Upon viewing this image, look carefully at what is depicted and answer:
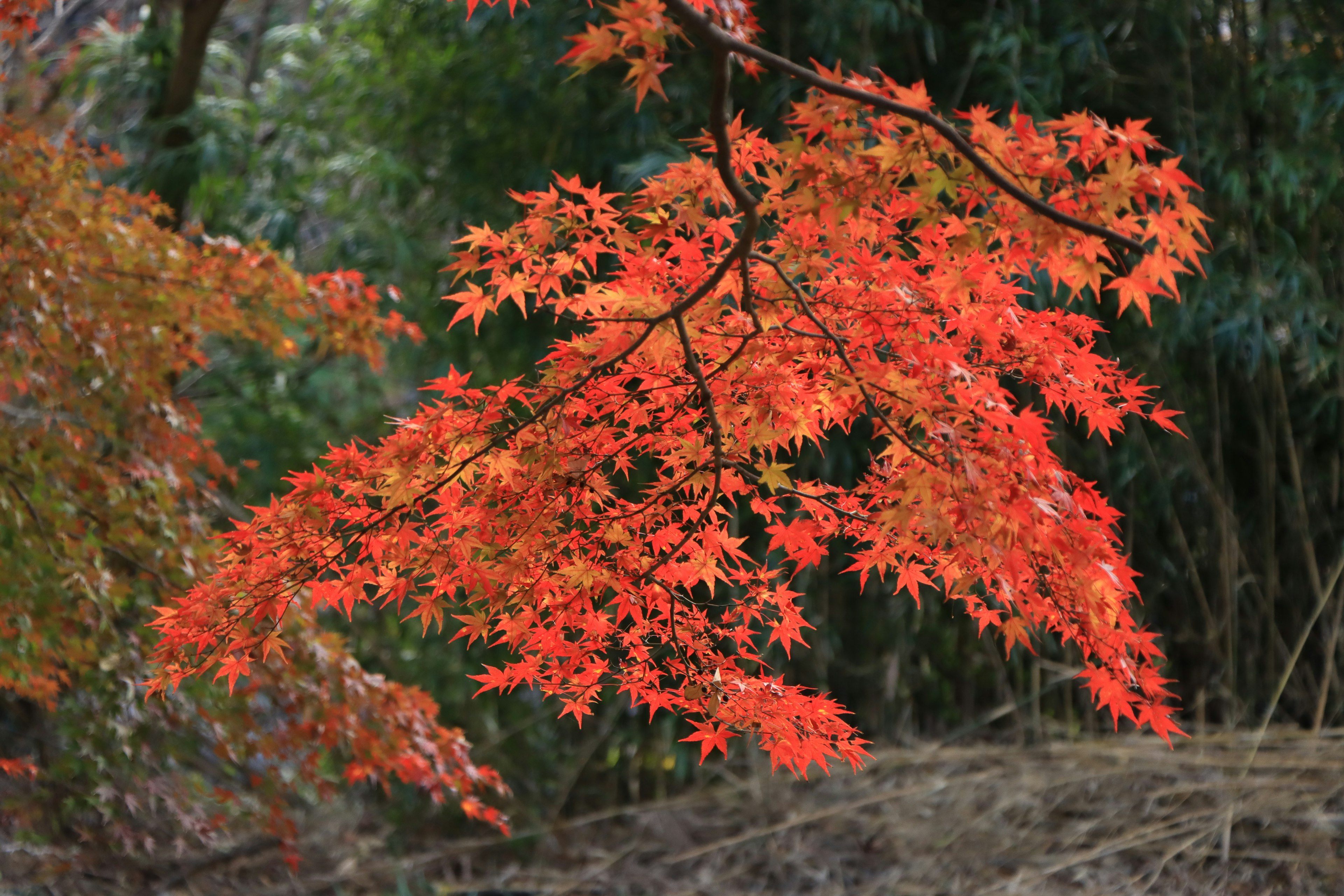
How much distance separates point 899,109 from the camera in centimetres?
117

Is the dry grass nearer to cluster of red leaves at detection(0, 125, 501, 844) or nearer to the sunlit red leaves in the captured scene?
cluster of red leaves at detection(0, 125, 501, 844)

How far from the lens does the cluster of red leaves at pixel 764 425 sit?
1256 mm

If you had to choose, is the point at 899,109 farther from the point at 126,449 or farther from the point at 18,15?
the point at 126,449

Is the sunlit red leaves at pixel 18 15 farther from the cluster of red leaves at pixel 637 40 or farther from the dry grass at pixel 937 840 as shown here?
the dry grass at pixel 937 840

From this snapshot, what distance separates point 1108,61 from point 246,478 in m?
3.52

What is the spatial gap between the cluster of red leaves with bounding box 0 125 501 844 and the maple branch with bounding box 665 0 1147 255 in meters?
1.55

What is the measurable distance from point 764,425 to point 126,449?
162 cm

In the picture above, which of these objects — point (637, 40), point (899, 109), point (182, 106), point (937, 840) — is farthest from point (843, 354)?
point (182, 106)

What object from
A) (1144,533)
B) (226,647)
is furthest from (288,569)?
(1144,533)

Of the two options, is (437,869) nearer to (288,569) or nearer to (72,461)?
(72,461)

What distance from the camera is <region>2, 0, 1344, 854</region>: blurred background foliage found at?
3.18 m

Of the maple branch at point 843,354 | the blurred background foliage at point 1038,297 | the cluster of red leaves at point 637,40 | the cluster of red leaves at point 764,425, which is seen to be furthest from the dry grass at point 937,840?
the cluster of red leaves at point 637,40

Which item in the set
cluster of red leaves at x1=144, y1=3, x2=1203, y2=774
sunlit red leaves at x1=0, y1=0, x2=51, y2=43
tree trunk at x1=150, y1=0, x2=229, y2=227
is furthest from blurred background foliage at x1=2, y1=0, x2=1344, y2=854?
cluster of red leaves at x1=144, y1=3, x2=1203, y2=774

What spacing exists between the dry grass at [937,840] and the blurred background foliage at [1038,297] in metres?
0.19
